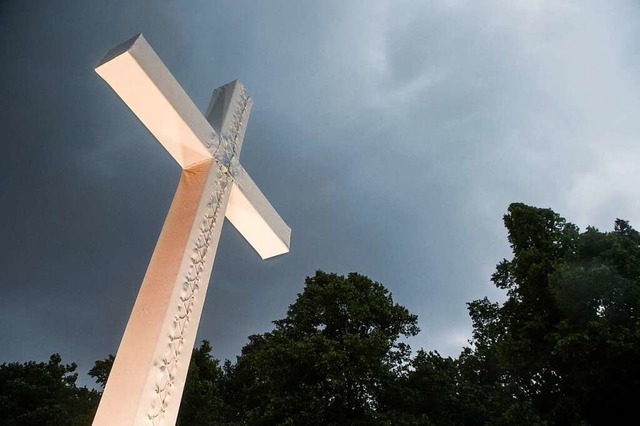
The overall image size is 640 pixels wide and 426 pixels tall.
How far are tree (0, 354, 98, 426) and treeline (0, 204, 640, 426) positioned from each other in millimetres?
118

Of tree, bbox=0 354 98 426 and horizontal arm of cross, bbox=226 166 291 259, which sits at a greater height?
tree, bbox=0 354 98 426

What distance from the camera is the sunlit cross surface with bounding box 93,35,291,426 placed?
173 cm

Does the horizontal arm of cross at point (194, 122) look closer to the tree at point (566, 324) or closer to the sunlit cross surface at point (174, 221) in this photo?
the sunlit cross surface at point (174, 221)

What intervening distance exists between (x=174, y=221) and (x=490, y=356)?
1454cm

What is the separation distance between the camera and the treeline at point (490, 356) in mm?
9453

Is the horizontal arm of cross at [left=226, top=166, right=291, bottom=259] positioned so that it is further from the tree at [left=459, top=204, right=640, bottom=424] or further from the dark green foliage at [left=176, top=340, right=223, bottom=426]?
the dark green foliage at [left=176, top=340, right=223, bottom=426]

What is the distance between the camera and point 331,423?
1198 centimetres

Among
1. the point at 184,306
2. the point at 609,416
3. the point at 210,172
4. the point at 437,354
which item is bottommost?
the point at 184,306

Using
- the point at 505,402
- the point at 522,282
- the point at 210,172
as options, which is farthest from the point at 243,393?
the point at 210,172

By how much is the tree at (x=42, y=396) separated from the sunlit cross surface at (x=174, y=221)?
706 inches

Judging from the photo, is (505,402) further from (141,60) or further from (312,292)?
(141,60)

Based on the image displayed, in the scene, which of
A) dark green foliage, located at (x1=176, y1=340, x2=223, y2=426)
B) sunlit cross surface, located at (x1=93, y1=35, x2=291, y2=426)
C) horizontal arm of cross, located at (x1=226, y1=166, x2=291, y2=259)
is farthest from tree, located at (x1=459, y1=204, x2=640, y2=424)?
dark green foliage, located at (x1=176, y1=340, x2=223, y2=426)

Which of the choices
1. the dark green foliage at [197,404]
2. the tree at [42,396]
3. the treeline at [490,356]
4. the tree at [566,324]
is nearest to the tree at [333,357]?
the treeline at [490,356]

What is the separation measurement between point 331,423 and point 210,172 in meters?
11.6
